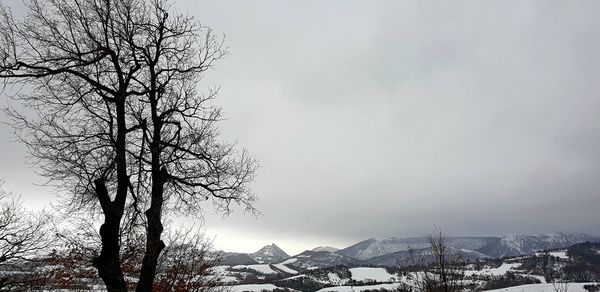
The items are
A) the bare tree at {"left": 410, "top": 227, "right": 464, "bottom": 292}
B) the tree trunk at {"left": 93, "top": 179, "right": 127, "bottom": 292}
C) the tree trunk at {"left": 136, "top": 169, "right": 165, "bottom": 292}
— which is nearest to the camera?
the tree trunk at {"left": 93, "top": 179, "right": 127, "bottom": 292}

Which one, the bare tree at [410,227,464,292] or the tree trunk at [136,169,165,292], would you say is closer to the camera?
the tree trunk at [136,169,165,292]

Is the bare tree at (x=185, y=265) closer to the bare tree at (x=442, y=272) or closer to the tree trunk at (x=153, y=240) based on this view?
the tree trunk at (x=153, y=240)

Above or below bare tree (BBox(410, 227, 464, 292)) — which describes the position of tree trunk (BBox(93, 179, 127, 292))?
above

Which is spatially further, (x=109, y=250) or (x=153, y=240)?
(x=153, y=240)

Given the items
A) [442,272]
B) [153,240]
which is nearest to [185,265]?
[153,240]

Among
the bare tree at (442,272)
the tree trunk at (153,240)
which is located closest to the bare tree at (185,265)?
the tree trunk at (153,240)

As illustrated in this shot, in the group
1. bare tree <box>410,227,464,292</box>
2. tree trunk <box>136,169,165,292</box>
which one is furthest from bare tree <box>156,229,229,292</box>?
bare tree <box>410,227,464,292</box>

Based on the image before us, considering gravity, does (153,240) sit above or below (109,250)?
above

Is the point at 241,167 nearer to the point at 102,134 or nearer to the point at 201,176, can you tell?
the point at 201,176

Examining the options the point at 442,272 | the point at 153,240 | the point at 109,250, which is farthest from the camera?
the point at 442,272

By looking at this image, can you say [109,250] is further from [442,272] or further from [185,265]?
[442,272]

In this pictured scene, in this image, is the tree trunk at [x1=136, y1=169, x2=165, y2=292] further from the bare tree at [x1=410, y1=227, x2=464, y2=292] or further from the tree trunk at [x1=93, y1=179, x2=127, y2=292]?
the bare tree at [x1=410, y1=227, x2=464, y2=292]

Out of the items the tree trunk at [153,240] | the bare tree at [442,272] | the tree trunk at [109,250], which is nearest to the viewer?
the tree trunk at [109,250]

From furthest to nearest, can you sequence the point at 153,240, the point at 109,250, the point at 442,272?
the point at 442,272, the point at 153,240, the point at 109,250
